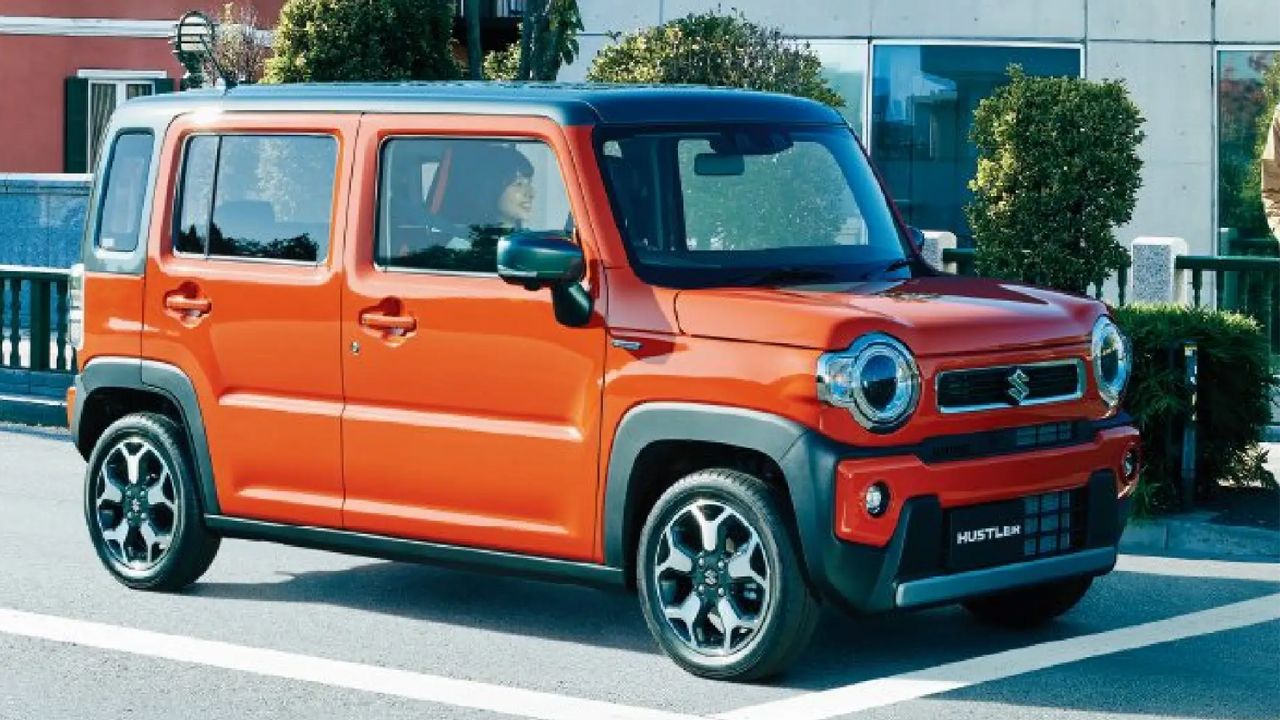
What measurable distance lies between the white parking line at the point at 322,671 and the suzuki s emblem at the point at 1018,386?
1559mm

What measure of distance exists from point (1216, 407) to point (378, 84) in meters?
4.56

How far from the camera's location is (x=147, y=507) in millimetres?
9969

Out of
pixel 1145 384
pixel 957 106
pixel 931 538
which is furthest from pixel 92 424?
pixel 957 106

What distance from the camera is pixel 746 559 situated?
8.09 m

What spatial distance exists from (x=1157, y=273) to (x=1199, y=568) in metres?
5.26

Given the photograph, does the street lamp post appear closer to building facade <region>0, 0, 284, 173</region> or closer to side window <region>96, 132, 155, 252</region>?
building facade <region>0, 0, 284, 173</region>

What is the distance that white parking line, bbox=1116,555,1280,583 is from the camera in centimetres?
1065

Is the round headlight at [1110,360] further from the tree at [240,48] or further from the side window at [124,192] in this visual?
the tree at [240,48]

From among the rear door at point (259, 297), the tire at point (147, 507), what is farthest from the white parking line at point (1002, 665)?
the tire at point (147, 507)

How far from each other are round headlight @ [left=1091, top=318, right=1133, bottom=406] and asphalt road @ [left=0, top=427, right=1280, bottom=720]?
2.90 feet

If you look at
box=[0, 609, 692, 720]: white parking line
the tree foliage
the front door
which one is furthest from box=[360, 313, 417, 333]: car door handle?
the tree foliage

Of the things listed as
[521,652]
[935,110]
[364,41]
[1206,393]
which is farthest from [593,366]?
[935,110]

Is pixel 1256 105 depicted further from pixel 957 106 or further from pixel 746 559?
pixel 746 559

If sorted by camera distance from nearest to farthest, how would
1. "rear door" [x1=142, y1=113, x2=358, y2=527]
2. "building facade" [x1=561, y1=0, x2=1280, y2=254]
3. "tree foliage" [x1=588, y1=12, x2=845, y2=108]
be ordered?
1. "rear door" [x1=142, y1=113, x2=358, y2=527]
2. "tree foliage" [x1=588, y1=12, x2=845, y2=108]
3. "building facade" [x1=561, y1=0, x2=1280, y2=254]
